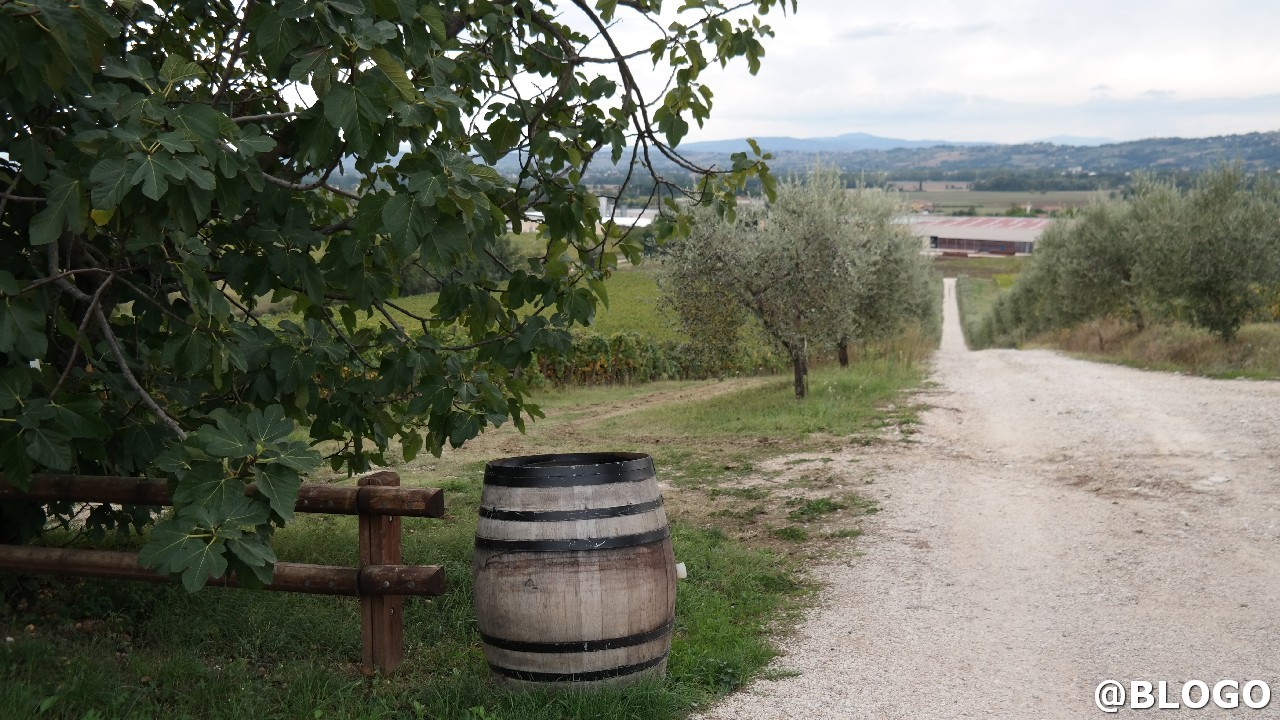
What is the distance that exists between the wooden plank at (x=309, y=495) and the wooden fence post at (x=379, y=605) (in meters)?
0.06

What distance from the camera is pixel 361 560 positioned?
190 inches

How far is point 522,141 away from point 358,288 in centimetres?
175

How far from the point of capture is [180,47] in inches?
218

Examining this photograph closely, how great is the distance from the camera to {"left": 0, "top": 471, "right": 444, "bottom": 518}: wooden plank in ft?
15.3

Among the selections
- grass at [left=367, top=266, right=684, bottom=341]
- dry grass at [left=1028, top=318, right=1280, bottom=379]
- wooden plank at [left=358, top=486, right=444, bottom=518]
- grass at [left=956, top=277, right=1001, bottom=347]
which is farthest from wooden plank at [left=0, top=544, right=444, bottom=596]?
grass at [left=956, top=277, right=1001, bottom=347]

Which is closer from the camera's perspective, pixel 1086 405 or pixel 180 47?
pixel 180 47

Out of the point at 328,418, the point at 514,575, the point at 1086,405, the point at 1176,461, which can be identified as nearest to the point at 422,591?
the point at 514,575

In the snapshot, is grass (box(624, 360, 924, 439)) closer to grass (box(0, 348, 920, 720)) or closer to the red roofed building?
grass (box(0, 348, 920, 720))

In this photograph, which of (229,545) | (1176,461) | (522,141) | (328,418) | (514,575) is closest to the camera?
(229,545)

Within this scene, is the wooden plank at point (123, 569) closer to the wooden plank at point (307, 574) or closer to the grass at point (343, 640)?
the wooden plank at point (307, 574)

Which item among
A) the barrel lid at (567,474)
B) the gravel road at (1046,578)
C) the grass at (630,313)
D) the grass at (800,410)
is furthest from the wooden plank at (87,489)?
the grass at (630,313)

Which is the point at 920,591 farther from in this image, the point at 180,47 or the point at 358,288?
the point at 180,47

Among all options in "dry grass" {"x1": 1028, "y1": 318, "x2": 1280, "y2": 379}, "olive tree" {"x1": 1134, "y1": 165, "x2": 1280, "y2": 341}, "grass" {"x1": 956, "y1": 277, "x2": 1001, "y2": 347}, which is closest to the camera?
"dry grass" {"x1": 1028, "y1": 318, "x2": 1280, "y2": 379}

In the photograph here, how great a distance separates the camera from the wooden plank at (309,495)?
4664mm
